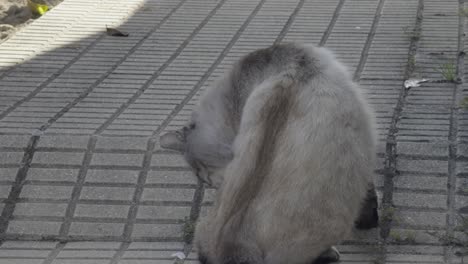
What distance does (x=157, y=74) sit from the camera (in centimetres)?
695

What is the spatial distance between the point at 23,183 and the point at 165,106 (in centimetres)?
121

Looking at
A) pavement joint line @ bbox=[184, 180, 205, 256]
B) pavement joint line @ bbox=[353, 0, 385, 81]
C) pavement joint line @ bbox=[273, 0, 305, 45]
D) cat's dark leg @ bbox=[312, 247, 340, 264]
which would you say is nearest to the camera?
cat's dark leg @ bbox=[312, 247, 340, 264]

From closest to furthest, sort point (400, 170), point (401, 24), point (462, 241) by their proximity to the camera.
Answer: point (462, 241)
point (400, 170)
point (401, 24)

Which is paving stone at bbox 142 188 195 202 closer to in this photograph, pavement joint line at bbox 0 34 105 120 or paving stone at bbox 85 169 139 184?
paving stone at bbox 85 169 139 184

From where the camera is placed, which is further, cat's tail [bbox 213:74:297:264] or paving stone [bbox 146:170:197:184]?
paving stone [bbox 146:170:197:184]

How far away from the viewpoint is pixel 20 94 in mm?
6516

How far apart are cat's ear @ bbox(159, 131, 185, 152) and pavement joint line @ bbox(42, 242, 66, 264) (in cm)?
75

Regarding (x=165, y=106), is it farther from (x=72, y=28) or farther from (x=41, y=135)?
(x=72, y=28)

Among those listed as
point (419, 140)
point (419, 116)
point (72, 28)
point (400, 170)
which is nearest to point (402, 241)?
point (400, 170)

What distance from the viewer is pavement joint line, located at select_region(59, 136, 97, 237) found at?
4992 mm

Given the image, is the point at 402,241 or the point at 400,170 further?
the point at 400,170

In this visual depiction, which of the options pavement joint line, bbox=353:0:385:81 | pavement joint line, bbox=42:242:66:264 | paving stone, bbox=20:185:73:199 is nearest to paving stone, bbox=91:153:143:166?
paving stone, bbox=20:185:73:199

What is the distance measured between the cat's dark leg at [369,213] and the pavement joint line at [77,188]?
1432mm

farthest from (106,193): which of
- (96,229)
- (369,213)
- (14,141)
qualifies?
(369,213)
